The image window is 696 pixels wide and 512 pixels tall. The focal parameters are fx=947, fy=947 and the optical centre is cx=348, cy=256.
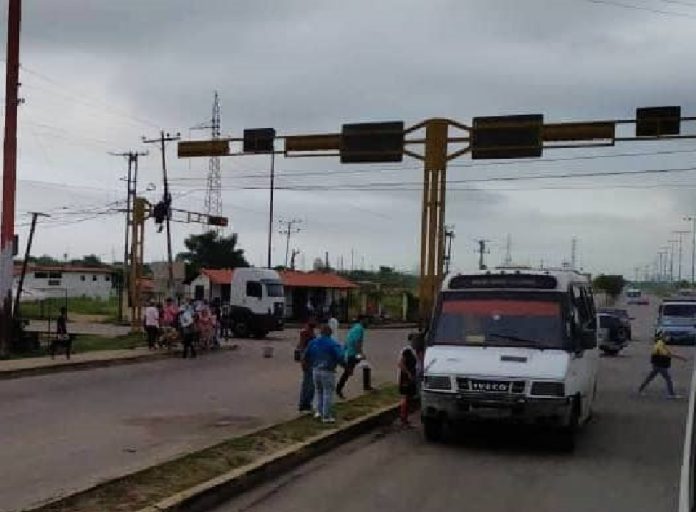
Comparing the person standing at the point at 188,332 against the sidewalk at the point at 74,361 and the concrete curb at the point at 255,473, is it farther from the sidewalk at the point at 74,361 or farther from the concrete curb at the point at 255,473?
the concrete curb at the point at 255,473

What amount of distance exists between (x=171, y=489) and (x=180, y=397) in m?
9.72

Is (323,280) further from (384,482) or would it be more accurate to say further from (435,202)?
(384,482)

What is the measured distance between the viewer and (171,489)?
849 cm

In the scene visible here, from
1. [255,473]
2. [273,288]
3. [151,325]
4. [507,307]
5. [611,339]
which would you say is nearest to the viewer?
[255,473]

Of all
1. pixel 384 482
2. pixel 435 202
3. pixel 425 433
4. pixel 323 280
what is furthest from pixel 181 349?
pixel 323 280

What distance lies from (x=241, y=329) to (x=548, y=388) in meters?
33.8

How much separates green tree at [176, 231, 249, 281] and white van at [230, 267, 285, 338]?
56884mm

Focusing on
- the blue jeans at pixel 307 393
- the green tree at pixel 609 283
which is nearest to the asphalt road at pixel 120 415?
the blue jeans at pixel 307 393

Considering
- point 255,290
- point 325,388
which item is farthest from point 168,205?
point 325,388

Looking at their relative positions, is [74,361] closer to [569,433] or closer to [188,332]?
[188,332]

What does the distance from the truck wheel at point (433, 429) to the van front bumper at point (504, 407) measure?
25.2 inches

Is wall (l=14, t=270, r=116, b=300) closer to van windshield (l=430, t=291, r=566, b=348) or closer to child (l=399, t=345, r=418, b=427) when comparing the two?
child (l=399, t=345, r=418, b=427)

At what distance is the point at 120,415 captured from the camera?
15078mm

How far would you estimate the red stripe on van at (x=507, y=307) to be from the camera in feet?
43.4
